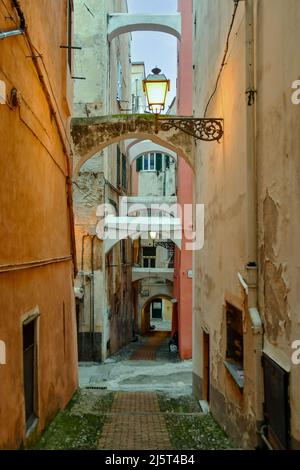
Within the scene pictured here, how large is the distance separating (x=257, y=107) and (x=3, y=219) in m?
2.81

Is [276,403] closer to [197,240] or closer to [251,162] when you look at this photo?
[251,162]

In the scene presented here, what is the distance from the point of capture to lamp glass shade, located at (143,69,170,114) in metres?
7.27

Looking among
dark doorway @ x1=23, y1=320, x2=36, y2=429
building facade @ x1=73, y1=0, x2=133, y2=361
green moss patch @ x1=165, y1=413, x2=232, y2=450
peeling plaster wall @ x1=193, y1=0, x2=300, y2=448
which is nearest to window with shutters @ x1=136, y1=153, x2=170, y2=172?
building facade @ x1=73, y1=0, x2=133, y2=361

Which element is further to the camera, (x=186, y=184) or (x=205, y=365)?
(x=186, y=184)

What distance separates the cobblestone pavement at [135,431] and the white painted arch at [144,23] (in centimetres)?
1322

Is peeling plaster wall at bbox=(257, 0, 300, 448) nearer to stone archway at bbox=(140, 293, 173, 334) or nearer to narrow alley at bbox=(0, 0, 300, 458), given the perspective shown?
narrow alley at bbox=(0, 0, 300, 458)

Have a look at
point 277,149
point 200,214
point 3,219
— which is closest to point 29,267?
point 3,219

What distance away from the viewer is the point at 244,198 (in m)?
5.64

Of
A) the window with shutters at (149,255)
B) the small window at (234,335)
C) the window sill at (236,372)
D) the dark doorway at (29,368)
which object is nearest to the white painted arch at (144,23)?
the small window at (234,335)

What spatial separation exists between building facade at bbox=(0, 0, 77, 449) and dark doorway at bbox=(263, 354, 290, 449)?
7.91 ft


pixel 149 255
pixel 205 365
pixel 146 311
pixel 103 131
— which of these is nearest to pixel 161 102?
pixel 103 131

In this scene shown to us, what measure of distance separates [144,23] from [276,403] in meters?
15.7

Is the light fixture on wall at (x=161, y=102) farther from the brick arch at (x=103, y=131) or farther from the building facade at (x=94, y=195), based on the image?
the building facade at (x=94, y=195)
